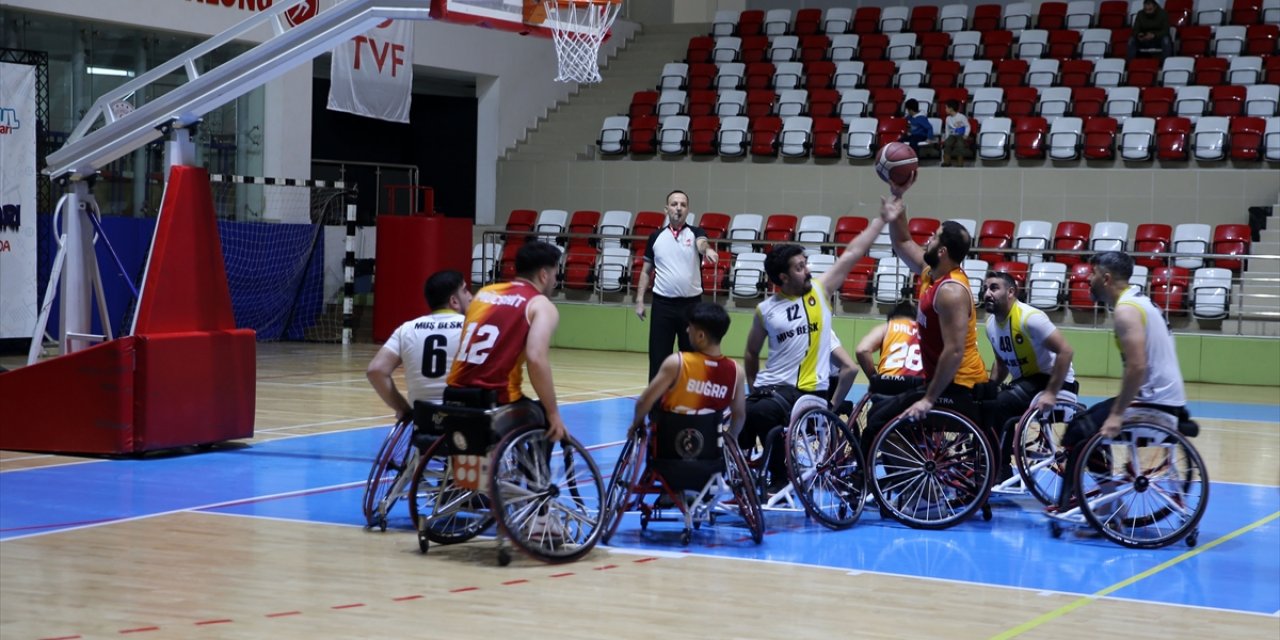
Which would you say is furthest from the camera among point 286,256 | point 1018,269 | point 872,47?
point 872,47

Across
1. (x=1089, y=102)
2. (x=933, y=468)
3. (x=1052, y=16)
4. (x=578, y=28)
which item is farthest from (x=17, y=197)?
(x=1052, y=16)

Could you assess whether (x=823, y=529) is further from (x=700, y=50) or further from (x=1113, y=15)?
(x=700, y=50)

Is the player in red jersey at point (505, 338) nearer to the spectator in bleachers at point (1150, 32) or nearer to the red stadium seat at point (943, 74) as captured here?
the red stadium seat at point (943, 74)

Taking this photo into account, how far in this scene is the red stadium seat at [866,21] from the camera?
2450cm

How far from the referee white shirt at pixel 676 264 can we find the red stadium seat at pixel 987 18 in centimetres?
1404

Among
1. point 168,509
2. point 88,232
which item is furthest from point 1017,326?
point 88,232

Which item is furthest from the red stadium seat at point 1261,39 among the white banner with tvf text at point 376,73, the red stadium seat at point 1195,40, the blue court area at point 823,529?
the blue court area at point 823,529

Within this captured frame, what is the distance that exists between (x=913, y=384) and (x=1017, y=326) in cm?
73

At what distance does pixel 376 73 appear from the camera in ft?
68.9

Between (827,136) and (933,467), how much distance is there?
1403 centimetres

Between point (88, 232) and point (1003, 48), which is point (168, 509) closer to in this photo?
point (88, 232)

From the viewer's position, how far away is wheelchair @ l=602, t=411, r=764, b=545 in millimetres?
7152

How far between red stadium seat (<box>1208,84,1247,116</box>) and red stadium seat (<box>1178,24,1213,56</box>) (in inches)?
64.3

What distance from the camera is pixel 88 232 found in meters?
10.6
